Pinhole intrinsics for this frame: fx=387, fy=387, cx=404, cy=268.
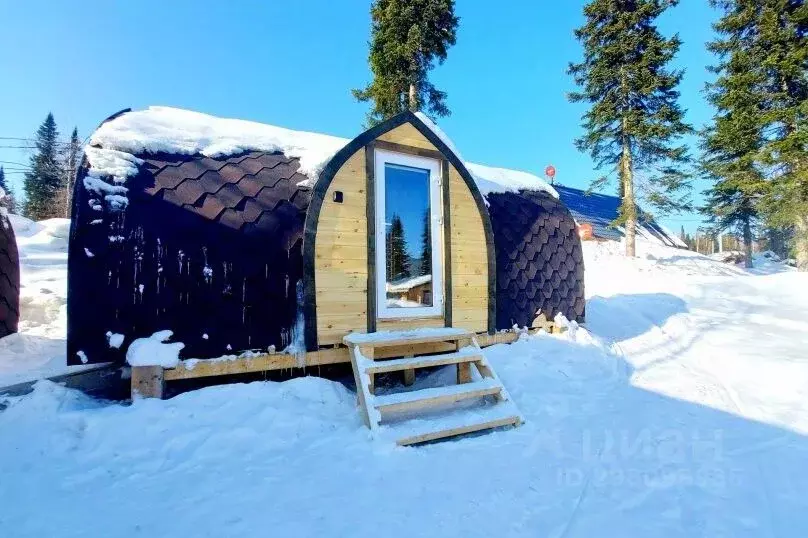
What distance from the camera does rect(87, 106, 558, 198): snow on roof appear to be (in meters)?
3.29

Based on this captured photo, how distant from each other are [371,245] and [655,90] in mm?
14028

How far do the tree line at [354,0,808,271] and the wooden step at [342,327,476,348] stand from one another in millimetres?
11027

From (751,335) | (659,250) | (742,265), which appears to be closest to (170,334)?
(751,335)

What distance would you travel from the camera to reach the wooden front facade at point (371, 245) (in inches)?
145

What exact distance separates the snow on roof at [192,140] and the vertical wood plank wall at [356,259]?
0.34 meters

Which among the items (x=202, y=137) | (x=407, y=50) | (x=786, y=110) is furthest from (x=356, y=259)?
(x=786, y=110)

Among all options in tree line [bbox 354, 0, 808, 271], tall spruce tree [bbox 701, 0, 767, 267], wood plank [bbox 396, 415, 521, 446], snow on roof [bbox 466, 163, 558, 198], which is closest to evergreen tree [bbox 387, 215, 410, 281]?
snow on roof [bbox 466, 163, 558, 198]

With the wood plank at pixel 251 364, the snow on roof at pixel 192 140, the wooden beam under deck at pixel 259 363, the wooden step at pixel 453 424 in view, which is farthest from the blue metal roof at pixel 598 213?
the wood plank at pixel 251 364

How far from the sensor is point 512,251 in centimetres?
505

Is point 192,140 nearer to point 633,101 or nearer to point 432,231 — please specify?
point 432,231

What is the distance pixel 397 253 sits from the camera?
13.8 feet

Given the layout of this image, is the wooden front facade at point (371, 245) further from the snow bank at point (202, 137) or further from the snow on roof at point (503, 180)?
the snow on roof at point (503, 180)

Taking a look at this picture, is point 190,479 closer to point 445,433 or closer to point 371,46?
point 445,433

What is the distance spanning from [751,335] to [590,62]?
12.0 m
